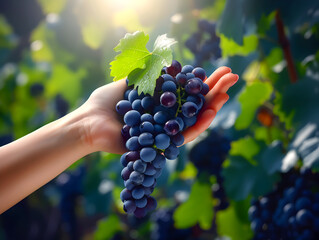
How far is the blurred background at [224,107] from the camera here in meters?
1.04

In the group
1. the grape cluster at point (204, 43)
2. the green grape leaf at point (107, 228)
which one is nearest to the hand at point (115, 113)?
the grape cluster at point (204, 43)

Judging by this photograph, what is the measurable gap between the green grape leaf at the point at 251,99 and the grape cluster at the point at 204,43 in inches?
6.9

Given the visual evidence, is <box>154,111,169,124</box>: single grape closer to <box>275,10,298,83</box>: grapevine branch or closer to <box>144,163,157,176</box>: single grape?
<box>144,163,157,176</box>: single grape

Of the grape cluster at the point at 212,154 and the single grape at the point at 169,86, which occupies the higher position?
the grape cluster at the point at 212,154

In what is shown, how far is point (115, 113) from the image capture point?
30.1 inches

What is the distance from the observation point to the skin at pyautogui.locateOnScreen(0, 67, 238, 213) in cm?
67

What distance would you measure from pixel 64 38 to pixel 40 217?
1651 millimetres

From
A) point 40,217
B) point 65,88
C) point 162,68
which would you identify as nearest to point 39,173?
point 162,68

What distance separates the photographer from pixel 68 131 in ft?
2.37

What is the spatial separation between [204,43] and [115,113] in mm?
579

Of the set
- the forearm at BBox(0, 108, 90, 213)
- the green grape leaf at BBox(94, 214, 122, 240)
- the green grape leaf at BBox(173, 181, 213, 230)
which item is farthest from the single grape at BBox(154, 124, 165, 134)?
the green grape leaf at BBox(94, 214, 122, 240)

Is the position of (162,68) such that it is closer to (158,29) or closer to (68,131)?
(68,131)

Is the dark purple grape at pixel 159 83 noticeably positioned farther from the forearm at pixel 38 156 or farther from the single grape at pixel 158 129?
the forearm at pixel 38 156

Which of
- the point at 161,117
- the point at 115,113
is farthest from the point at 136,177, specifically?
the point at 115,113
